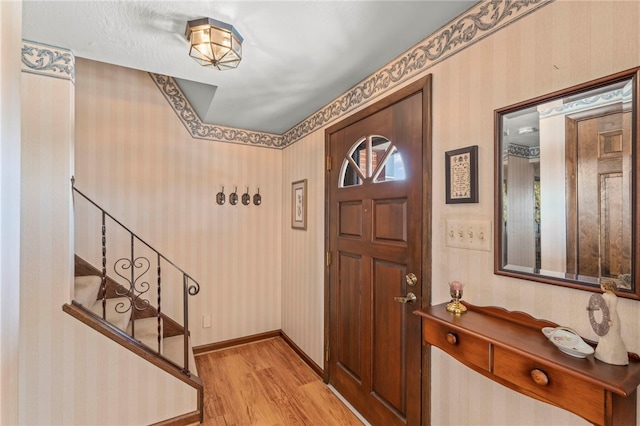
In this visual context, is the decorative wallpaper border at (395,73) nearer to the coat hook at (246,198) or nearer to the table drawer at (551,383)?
the coat hook at (246,198)

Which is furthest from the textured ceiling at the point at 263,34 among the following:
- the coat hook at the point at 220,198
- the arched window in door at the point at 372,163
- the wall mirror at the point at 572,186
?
the coat hook at the point at 220,198

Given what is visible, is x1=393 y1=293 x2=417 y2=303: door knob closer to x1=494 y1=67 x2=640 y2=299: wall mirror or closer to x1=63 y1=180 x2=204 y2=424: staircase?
x1=494 y1=67 x2=640 y2=299: wall mirror

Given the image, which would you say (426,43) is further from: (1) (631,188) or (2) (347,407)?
(2) (347,407)

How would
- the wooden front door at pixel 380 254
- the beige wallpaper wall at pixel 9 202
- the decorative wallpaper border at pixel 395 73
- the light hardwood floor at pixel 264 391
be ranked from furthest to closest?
the light hardwood floor at pixel 264 391 < the wooden front door at pixel 380 254 < the decorative wallpaper border at pixel 395 73 < the beige wallpaper wall at pixel 9 202

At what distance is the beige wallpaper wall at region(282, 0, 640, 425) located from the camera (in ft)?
3.06

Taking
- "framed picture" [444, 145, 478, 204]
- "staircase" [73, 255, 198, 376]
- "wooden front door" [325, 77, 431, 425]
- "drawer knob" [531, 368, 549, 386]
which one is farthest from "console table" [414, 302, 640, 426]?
"staircase" [73, 255, 198, 376]

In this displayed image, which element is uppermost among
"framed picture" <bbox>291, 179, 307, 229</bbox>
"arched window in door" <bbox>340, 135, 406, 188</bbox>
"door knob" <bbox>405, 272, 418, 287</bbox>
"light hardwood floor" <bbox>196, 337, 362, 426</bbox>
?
"arched window in door" <bbox>340, 135, 406, 188</bbox>

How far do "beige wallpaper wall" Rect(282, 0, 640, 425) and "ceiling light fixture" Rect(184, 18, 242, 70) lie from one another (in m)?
1.07

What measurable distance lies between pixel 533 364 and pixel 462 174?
798mm

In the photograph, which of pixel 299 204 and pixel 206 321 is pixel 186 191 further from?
pixel 206 321

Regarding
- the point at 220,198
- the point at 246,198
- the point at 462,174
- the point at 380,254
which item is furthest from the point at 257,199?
the point at 462,174

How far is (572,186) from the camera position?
98 cm

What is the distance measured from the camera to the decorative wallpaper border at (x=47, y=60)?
159cm

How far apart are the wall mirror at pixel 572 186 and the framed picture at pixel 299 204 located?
1.86 metres
